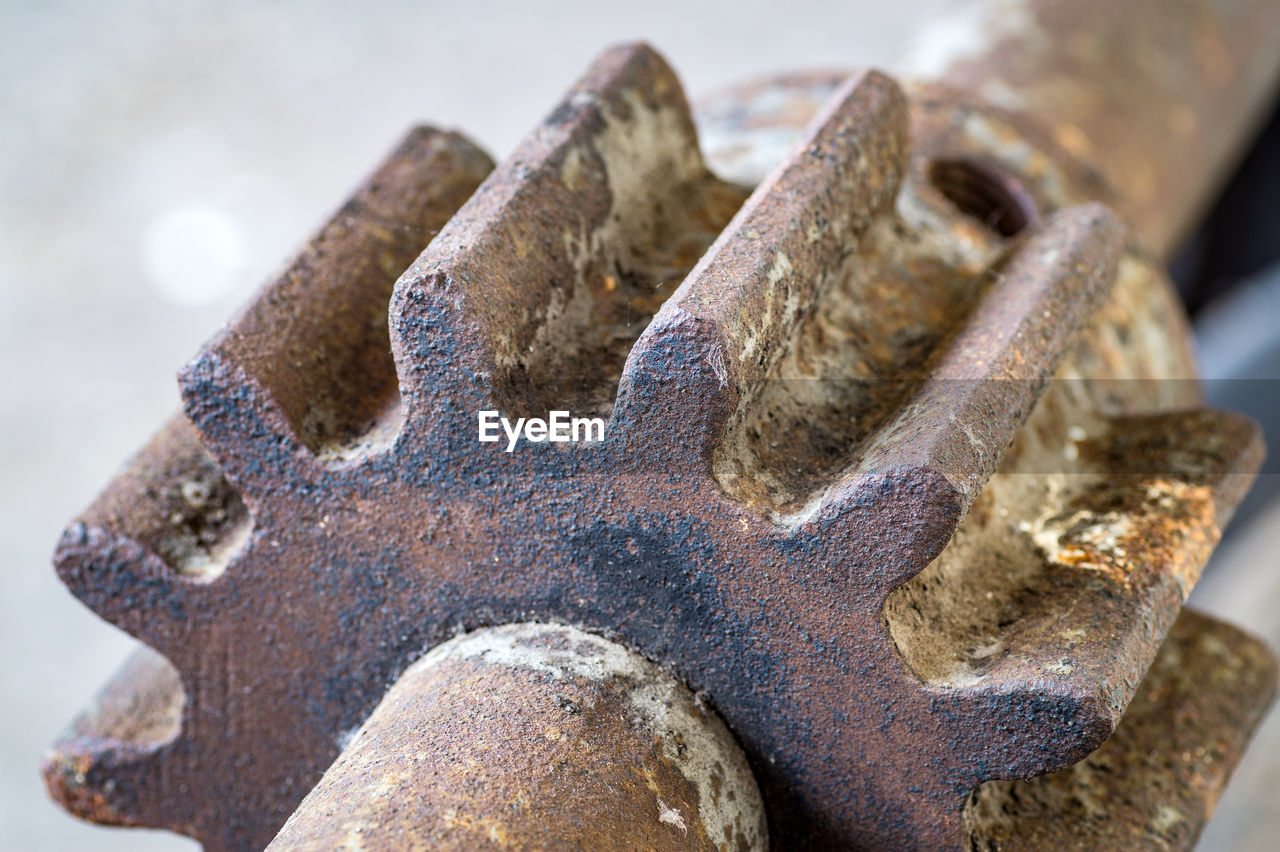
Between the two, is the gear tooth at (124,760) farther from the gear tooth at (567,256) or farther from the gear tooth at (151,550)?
the gear tooth at (567,256)

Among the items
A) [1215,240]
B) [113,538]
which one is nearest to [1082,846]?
[113,538]

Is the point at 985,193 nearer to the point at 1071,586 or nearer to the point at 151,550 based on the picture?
the point at 1071,586

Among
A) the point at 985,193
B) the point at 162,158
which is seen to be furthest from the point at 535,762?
the point at 162,158

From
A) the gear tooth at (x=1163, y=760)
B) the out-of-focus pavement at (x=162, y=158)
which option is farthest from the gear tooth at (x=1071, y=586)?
the out-of-focus pavement at (x=162, y=158)

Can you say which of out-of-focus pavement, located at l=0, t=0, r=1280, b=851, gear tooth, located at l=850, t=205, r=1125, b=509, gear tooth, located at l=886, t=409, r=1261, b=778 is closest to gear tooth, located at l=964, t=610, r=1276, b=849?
gear tooth, located at l=886, t=409, r=1261, b=778

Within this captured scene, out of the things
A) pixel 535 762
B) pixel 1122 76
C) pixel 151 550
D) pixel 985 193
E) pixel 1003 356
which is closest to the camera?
pixel 535 762
